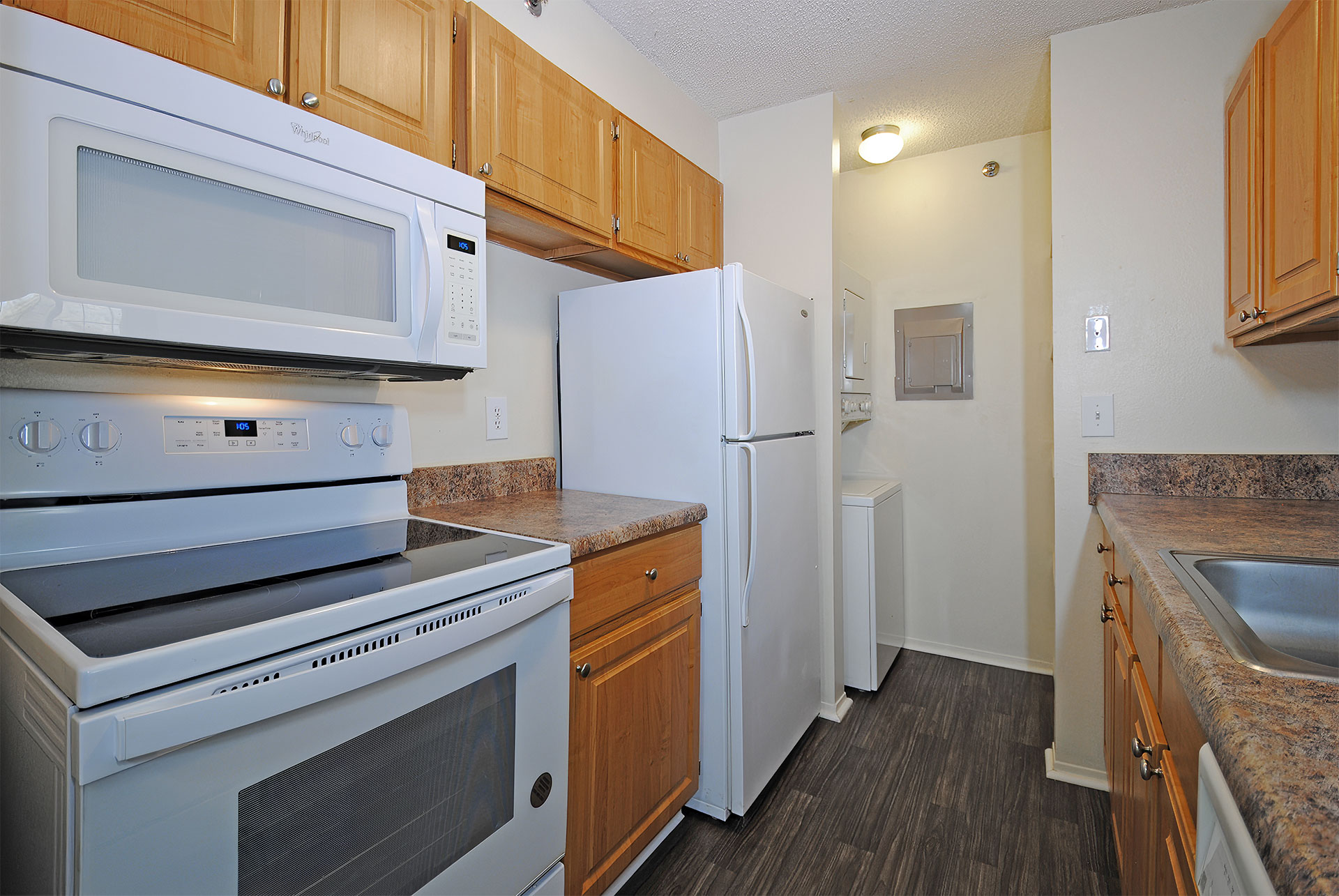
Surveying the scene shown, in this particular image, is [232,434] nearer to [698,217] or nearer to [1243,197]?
[698,217]

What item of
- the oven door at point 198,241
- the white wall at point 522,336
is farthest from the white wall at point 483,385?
the oven door at point 198,241

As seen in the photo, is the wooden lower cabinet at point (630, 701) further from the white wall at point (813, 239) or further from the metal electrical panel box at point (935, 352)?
the metal electrical panel box at point (935, 352)

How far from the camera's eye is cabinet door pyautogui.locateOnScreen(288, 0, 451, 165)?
1128 mm

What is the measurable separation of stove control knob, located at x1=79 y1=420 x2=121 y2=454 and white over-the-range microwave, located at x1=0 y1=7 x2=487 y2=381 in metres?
0.11

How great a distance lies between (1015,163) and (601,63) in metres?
2.05

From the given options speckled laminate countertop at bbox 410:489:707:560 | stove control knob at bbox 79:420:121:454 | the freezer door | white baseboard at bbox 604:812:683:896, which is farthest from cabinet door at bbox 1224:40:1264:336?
stove control knob at bbox 79:420:121:454

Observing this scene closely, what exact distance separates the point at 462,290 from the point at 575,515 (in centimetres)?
61

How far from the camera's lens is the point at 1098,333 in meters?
2.02

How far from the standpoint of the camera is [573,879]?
1.35 meters

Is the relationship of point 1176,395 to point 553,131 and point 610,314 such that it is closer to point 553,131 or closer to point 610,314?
point 610,314

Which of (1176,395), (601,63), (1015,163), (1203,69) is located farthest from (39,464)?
(1015,163)

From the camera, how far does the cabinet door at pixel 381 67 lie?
44.4 inches

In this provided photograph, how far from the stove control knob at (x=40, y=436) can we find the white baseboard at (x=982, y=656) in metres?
3.35

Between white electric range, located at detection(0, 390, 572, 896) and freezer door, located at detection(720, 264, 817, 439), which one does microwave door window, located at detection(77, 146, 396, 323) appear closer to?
white electric range, located at detection(0, 390, 572, 896)
